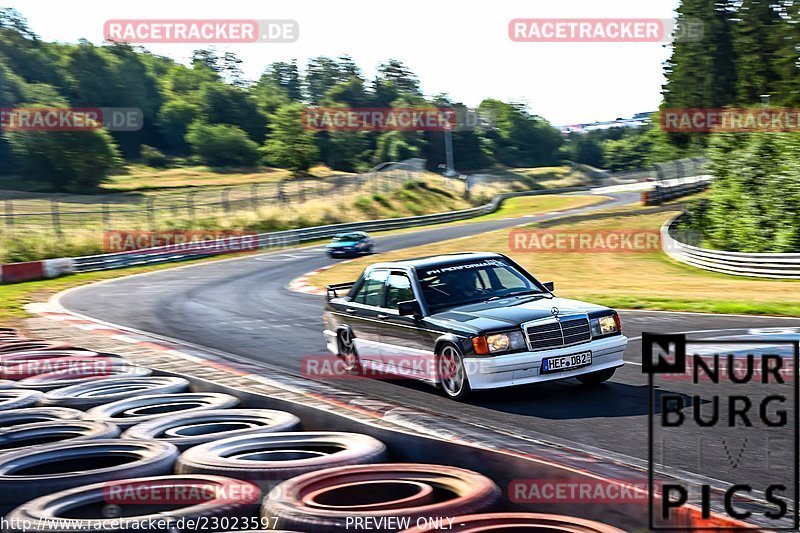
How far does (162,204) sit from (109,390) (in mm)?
62172

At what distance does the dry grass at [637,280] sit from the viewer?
18.6m

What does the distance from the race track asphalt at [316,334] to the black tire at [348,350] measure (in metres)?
0.51

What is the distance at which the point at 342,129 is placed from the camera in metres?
111

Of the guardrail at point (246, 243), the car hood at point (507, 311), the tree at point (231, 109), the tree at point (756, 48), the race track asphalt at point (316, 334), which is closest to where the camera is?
the race track asphalt at point (316, 334)

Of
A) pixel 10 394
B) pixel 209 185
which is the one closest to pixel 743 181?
pixel 10 394

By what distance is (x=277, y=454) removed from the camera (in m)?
5.87

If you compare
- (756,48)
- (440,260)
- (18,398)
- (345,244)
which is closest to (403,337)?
(440,260)

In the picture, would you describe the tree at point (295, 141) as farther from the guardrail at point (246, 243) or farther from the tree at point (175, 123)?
the guardrail at point (246, 243)

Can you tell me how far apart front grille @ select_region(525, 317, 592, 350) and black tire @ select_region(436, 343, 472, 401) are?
0.73 meters

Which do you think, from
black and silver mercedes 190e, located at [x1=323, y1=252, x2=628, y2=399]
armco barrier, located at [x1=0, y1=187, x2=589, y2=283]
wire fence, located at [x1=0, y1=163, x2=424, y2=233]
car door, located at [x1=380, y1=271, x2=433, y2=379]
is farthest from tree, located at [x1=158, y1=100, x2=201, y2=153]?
car door, located at [x1=380, y1=271, x2=433, y2=379]

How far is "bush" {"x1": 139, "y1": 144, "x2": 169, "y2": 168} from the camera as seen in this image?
10769 centimetres

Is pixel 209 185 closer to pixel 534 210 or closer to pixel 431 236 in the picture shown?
pixel 534 210

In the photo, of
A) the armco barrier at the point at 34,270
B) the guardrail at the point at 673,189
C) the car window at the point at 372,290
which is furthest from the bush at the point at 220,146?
the car window at the point at 372,290

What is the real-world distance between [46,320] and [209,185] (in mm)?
74022
